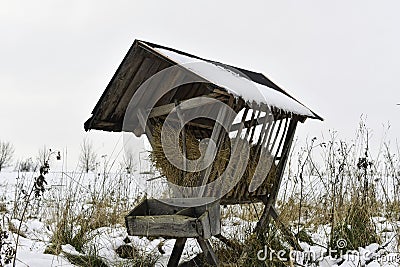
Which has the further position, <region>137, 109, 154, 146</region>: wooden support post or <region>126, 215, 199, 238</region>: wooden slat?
<region>137, 109, 154, 146</region>: wooden support post

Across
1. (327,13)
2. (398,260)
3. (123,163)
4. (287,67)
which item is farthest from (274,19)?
(398,260)

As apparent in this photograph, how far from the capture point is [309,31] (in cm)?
705

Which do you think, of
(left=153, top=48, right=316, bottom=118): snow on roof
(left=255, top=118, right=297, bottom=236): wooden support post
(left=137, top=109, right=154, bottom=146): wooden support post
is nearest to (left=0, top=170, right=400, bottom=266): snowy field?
(left=255, top=118, right=297, bottom=236): wooden support post

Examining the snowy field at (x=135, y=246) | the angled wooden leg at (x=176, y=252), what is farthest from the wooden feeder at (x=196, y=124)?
the snowy field at (x=135, y=246)

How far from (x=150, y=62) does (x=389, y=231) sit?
9.01 feet

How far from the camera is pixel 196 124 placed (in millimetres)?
3820

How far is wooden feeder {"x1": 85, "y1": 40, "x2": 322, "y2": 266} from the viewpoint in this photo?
302 centimetres

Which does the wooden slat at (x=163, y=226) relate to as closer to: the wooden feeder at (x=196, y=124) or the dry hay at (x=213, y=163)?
the wooden feeder at (x=196, y=124)

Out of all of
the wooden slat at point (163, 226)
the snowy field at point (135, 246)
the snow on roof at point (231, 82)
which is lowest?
the snowy field at point (135, 246)

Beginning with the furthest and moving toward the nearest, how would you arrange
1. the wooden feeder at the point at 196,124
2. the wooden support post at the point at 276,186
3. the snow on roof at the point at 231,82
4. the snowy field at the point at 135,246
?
the wooden support post at the point at 276,186 → the snowy field at the point at 135,246 → the wooden feeder at the point at 196,124 → the snow on roof at the point at 231,82

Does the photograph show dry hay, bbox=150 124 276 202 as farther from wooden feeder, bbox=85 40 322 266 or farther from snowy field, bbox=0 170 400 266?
snowy field, bbox=0 170 400 266

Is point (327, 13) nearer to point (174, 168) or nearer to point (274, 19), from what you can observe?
point (274, 19)

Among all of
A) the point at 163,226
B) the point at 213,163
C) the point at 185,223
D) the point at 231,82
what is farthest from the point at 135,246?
the point at 231,82

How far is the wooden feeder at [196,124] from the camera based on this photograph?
3.02 metres
